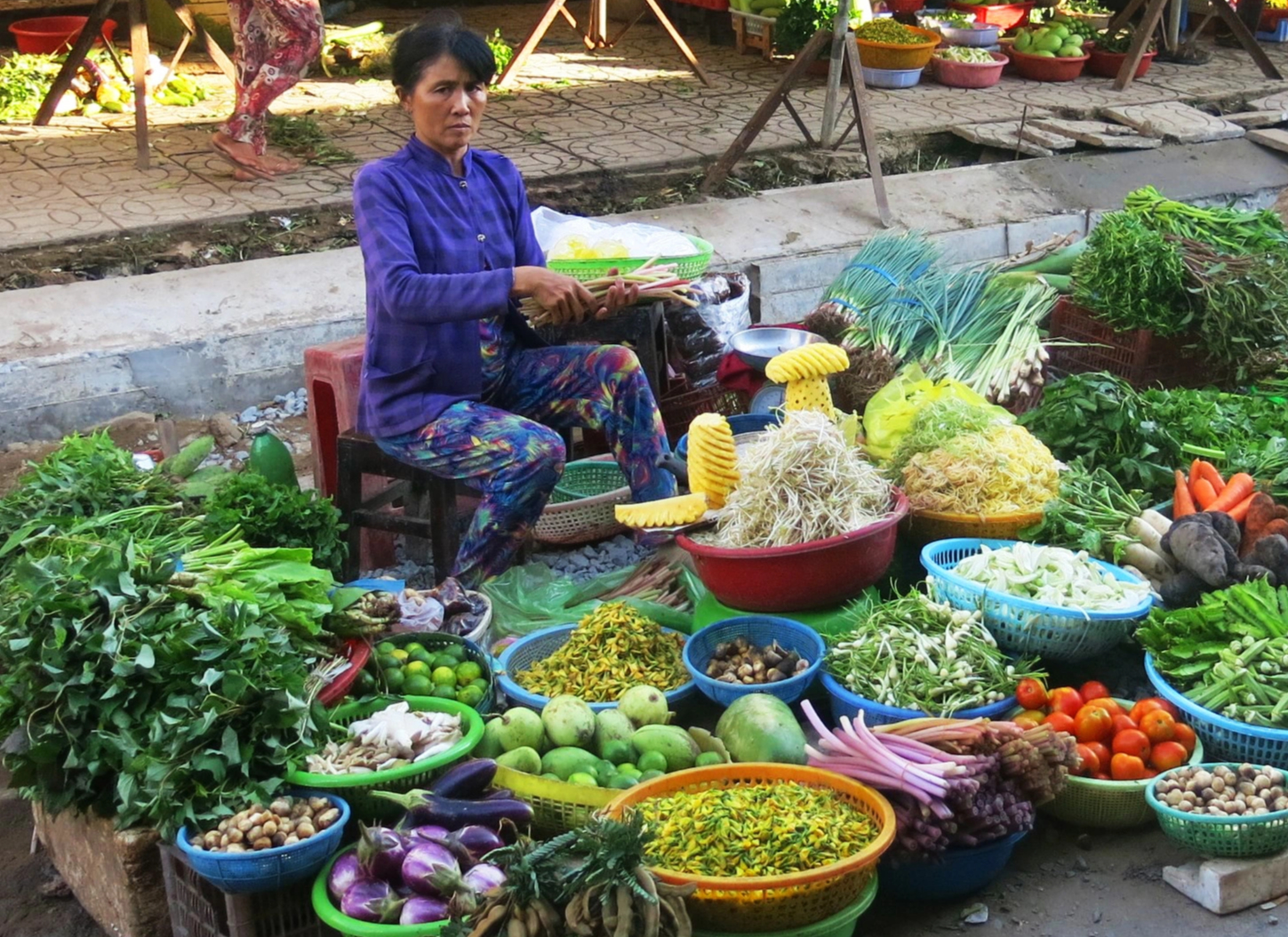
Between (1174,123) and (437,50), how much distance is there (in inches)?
259

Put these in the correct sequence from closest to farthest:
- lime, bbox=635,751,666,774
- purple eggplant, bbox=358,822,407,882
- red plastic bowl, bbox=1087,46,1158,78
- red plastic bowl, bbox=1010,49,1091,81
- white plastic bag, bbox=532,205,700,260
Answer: purple eggplant, bbox=358,822,407,882, lime, bbox=635,751,666,774, white plastic bag, bbox=532,205,700,260, red plastic bowl, bbox=1010,49,1091,81, red plastic bowl, bbox=1087,46,1158,78

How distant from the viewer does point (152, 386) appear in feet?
19.2

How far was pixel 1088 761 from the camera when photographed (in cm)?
342

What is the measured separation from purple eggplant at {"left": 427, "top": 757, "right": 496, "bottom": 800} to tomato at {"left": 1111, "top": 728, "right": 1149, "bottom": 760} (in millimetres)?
1551

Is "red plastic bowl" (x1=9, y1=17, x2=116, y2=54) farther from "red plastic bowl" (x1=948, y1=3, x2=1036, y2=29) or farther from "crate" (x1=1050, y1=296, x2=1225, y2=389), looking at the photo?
"crate" (x1=1050, y1=296, x2=1225, y2=389)

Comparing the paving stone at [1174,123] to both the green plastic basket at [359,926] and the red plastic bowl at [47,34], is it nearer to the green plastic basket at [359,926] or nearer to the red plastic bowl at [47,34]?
the red plastic bowl at [47,34]

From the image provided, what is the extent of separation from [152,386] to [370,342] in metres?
2.00

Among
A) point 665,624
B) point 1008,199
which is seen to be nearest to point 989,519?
point 665,624

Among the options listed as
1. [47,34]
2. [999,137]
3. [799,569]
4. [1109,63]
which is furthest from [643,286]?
[1109,63]

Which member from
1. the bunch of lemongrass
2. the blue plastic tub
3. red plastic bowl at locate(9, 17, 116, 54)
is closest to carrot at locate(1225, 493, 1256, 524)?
the bunch of lemongrass

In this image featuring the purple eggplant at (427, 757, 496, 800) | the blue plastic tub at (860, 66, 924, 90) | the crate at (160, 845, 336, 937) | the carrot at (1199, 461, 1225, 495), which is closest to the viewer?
the crate at (160, 845, 336, 937)

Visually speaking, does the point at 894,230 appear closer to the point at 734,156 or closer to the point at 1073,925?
the point at 734,156

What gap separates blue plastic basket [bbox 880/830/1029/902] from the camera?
124 inches

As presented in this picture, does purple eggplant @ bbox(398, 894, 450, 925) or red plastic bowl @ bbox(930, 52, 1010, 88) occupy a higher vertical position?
red plastic bowl @ bbox(930, 52, 1010, 88)
